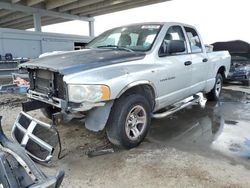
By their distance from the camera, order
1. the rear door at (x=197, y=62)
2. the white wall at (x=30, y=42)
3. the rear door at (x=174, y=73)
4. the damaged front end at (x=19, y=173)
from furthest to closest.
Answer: the white wall at (x=30, y=42) → the rear door at (x=197, y=62) → the rear door at (x=174, y=73) → the damaged front end at (x=19, y=173)

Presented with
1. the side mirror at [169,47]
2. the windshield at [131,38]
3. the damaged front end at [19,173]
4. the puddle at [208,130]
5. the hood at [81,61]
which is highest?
the windshield at [131,38]

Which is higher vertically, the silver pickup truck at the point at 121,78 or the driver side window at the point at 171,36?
the driver side window at the point at 171,36

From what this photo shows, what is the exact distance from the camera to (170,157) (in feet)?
12.0

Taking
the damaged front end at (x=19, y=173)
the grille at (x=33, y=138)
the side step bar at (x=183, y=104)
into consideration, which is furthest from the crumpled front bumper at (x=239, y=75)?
the damaged front end at (x=19, y=173)

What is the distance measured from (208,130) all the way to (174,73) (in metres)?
1.26

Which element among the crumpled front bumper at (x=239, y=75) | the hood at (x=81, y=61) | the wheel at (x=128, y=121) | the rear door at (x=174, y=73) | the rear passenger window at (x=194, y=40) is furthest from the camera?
the crumpled front bumper at (x=239, y=75)

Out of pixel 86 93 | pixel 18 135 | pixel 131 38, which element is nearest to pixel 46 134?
pixel 18 135

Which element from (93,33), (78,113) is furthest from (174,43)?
(93,33)

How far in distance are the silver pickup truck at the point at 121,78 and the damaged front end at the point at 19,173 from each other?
1.12 metres

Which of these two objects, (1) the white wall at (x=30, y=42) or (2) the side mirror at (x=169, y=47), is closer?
(2) the side mirror at (x=169, y=47)

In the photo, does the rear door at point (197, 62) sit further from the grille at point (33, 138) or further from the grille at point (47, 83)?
the grille at point (33, 138)

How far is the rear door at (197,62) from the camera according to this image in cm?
529

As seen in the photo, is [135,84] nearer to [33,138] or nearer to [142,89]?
[142,89]

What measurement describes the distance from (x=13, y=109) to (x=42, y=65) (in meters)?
3.26
